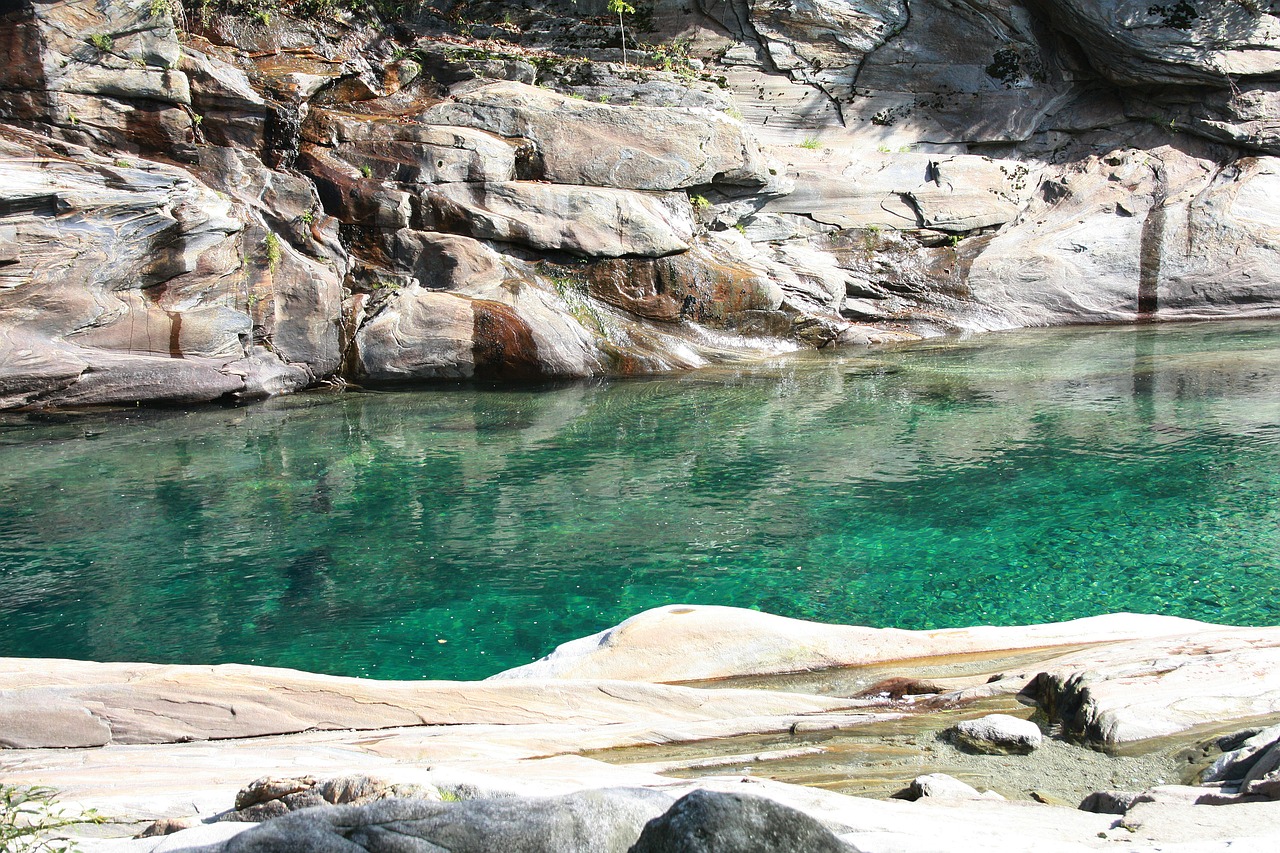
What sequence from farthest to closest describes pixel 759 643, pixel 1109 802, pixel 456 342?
1. pixel 456 342
2. pixel 759 643
3. pixel 1109 802

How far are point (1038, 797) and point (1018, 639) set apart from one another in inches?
86.8

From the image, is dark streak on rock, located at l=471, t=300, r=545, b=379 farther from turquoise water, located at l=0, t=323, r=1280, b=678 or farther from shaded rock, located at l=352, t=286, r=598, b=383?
turquoise water, located at l=0, t=323, r=1280, b=678

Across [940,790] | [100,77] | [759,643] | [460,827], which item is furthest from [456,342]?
[460,827]

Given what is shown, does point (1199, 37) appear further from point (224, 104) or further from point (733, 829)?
point (733, 829)

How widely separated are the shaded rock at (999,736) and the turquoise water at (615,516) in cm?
252

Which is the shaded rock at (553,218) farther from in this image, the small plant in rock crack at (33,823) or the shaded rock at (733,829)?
the shaded rock at (733,829)

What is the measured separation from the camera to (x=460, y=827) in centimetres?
241

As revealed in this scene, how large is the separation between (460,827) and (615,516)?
718 centimetres

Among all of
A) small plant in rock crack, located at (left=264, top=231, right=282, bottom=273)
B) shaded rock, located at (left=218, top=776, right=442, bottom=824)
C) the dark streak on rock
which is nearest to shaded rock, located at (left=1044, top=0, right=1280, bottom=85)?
the dark streak on rock

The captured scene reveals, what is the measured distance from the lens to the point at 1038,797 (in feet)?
13.3

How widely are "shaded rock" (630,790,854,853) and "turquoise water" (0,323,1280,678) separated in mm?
4550

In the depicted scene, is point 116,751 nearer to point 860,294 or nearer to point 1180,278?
point 860,294

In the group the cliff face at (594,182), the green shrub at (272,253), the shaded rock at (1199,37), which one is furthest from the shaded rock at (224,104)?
the shaded rock at (1199,37)

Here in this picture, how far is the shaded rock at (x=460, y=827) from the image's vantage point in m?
2.36
